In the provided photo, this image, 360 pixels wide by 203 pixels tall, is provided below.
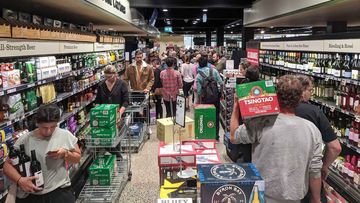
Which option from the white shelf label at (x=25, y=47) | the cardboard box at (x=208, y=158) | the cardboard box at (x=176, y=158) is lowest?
the cardboard box at (x=208, y=158)

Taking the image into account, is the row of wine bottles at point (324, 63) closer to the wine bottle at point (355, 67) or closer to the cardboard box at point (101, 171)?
the wine bottle at point (355, 67)

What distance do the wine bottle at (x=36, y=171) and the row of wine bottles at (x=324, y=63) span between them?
358 cm

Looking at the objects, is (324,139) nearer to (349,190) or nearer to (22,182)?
(349,190)

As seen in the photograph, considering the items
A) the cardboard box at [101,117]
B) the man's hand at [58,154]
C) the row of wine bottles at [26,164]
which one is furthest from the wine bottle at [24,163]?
the cardboard box at [101,117]

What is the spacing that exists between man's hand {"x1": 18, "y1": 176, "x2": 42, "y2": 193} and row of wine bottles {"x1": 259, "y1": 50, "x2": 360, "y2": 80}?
365 cm

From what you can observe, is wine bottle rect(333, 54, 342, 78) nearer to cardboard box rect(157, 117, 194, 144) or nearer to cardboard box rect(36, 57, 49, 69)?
cardboard box rect(157, 117, 194, 144)

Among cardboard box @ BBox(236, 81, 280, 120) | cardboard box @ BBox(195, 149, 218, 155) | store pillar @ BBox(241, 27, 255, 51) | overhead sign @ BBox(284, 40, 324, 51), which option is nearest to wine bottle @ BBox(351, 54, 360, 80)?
overhead sign @ BBox(284, 40, 324, 51)

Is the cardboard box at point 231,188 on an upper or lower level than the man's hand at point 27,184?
upper

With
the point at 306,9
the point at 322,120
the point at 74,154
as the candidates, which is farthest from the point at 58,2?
the point at 306,9

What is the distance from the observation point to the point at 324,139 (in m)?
2.80

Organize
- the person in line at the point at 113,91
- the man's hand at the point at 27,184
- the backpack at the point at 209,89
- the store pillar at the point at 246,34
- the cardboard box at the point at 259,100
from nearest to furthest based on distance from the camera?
the cardboard box at the point at 259,100 → the man's hand at the point at 27,184 → the person in line at the point at 113,91 → the backpack at the point at 209,89 → the store pillar at the point at 246,34

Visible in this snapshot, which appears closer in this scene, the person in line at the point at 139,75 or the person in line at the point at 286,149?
the person in line at the point at 286,149

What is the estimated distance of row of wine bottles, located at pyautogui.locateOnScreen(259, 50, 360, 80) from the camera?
4380 millimetres

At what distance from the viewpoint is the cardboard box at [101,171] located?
14.3 ft
